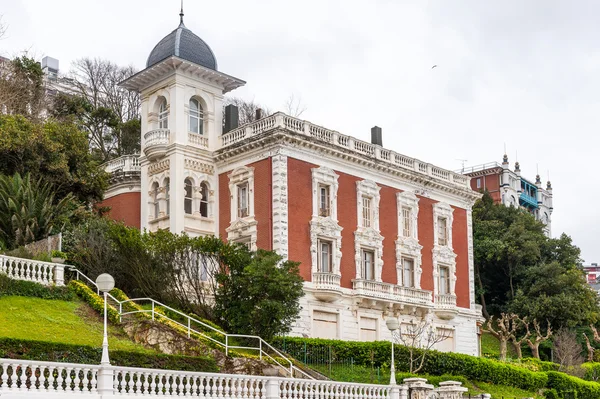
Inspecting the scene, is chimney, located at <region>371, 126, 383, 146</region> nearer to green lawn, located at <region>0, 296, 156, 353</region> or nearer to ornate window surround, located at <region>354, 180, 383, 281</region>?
ornate window surround, located at <region>354, 180, 383, 281</region>

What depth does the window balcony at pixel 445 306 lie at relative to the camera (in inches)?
1766

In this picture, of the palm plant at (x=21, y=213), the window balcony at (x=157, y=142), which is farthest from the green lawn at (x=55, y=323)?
the window balcony at (x=157, y=142)

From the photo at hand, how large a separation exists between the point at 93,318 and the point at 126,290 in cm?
530

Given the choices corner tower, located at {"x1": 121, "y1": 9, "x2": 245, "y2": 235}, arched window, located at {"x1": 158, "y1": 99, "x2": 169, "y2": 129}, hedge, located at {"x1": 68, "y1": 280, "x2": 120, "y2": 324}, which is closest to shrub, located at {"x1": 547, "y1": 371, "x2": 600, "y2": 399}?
corner tower, located at {"x1": 121, "y1": 9, "x2": 245, "y2": 235}

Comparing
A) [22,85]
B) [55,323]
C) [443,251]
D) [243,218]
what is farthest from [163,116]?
[55,323]

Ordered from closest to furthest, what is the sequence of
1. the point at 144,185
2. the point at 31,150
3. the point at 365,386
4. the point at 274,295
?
the point at 365,386 < the point at 274,295 < the point at 31,150 < the point at 144,185

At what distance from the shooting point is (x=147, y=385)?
20547mm

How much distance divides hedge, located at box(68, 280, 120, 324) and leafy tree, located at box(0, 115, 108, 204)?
352 inches

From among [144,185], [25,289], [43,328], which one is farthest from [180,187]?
[43,328]

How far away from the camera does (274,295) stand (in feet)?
102

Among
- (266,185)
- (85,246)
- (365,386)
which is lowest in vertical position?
(365,386)

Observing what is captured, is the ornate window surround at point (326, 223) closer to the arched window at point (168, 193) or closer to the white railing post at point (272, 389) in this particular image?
the arched window at point (168, 193)

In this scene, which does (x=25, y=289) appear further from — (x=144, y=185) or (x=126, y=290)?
(x=144, y=185)

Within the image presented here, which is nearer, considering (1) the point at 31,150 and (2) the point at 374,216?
(1) the point at 31,150
